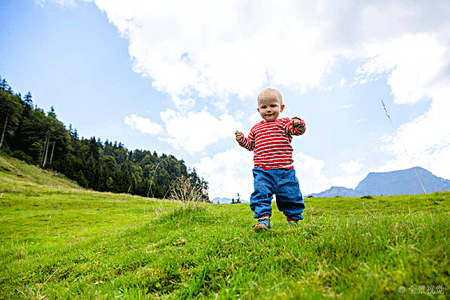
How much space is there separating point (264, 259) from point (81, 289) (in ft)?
8.56

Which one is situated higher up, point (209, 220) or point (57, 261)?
point (209, 220)

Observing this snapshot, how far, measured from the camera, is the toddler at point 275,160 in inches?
184

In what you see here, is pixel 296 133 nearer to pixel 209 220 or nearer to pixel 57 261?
pixel 209 220

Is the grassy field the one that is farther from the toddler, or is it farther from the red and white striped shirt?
the red and white striped shirt

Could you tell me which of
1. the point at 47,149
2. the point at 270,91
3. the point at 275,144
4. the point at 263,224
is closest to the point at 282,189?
the point at 275,144

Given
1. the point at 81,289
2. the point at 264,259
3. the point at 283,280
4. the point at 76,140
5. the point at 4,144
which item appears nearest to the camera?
the point at 283,280

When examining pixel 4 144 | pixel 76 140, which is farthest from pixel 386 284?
pixel 76 140

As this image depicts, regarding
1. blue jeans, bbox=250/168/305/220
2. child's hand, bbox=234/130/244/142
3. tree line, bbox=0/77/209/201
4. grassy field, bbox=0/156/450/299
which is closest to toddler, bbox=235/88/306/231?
blue jeans, bbox=250/168/305/220

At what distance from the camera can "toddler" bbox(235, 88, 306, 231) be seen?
15.4 feet

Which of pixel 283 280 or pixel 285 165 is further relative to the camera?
pixel 285 165

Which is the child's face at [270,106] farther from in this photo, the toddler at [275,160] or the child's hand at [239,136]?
the child's hand at [239,136]

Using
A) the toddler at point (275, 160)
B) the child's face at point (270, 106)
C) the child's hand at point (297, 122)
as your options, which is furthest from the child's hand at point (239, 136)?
the child's hand at point (297, 122)

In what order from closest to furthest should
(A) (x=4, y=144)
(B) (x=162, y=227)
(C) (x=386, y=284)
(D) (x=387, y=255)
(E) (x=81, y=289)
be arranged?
(C) (x=386, y=284)
(D) (x=387, y=255)
(E) (x=81, y=289)
(B) (x=162, y=227)
(A) (x=4, y=144)

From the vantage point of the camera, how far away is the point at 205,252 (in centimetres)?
330
